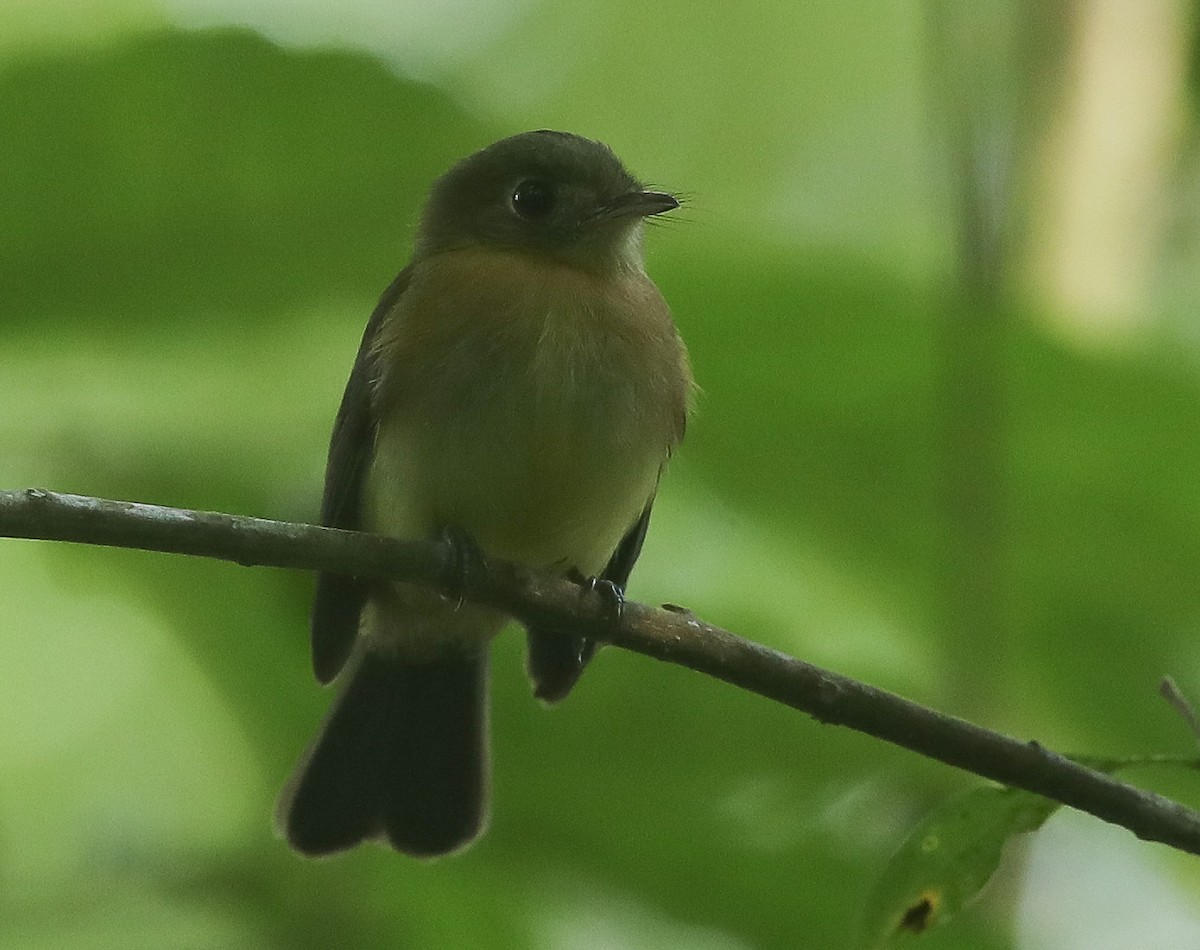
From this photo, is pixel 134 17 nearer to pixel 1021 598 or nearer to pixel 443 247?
pixel 443 247

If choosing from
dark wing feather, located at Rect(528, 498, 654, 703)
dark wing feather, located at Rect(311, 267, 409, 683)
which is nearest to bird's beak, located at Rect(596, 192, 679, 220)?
dark wing feather, located at Rect(311, 267, 409, 683)

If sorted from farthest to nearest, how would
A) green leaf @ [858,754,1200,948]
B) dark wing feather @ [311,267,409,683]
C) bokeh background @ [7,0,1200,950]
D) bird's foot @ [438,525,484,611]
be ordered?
dark wing feather @ [311,267,409,683] → bokeh background @ [7,0,1200,950] → bird's foot @ [438,525,484,611] → green leaf @ [858,754,1200,948]

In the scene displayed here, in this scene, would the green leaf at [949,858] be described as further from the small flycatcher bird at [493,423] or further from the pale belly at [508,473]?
the pale belly at [508,473]

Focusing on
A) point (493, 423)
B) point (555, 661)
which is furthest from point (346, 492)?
point (555, 661)

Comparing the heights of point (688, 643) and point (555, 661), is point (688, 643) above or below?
above

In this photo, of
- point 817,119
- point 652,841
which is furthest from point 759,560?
point 817,119

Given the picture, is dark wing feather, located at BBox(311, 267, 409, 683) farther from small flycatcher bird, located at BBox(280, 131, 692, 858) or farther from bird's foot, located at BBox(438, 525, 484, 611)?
bird's foot, located at BBox(438, 525, 484, 611)

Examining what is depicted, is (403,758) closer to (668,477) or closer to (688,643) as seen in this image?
(668,477)
